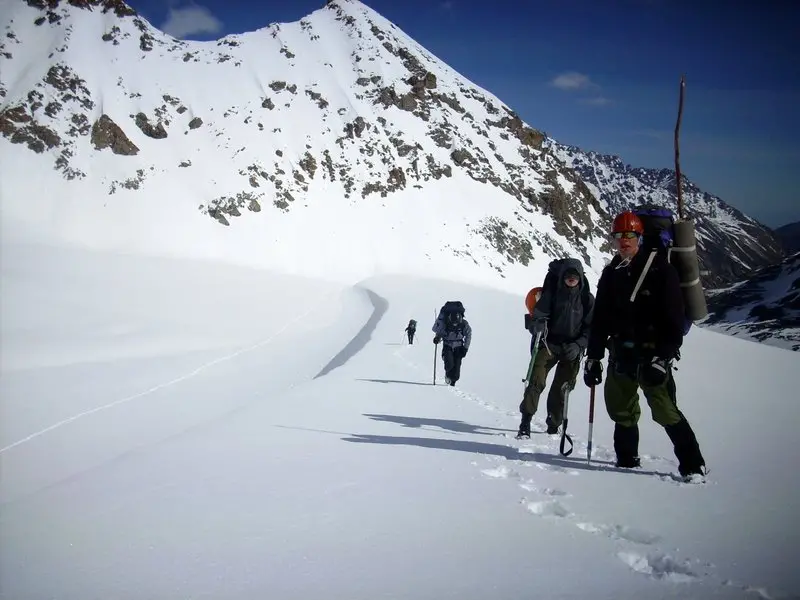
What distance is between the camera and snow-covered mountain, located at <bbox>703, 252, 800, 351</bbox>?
4845 inches

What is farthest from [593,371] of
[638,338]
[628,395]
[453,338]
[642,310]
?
[453,338]

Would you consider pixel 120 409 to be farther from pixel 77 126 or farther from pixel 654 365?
pixel 77 126

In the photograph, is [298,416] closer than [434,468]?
No

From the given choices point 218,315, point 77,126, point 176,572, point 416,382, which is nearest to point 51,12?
point 77,126

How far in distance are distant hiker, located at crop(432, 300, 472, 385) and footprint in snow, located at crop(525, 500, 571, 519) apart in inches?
283

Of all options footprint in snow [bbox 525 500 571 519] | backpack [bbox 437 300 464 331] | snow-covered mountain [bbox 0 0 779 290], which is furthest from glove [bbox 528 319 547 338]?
snow-covered mountain [bbox 0 0 779 290]

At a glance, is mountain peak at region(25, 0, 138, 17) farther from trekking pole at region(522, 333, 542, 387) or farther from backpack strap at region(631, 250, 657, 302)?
backpack strap at region(631, 250, 657, 302)

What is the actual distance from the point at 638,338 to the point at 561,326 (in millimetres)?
2079

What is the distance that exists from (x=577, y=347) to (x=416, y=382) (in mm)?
5595

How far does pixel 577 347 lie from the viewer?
22.1ft

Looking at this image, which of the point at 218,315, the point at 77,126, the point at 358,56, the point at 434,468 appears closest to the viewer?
the point at 434,468

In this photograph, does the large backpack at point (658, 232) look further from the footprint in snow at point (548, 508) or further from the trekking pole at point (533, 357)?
the trekking pole at point (533, 357)

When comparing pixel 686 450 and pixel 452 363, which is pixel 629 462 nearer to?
pixel 686 450

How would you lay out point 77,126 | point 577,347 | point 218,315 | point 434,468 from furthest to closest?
point 77,126 < point 218,315 < point 577,347 < point 434,468
